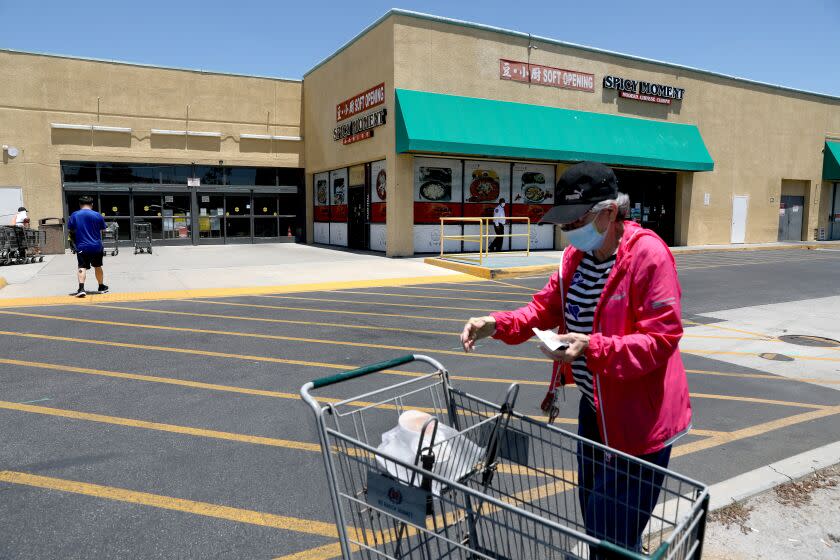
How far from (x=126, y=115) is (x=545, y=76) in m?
16.6

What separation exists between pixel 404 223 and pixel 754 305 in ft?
35.5

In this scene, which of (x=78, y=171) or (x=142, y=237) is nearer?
(x=142, y=237)

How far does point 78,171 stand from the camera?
915 inches

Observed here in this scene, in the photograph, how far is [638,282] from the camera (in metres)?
2.21

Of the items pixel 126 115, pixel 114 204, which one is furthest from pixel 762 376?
pixel 126 115

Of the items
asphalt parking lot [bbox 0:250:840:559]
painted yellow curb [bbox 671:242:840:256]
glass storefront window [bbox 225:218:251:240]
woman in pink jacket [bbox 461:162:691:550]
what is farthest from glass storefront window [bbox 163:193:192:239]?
woman in pink jacket [bbox 461:162:691:550]

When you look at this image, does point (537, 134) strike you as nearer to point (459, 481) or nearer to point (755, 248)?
point (755, 248)

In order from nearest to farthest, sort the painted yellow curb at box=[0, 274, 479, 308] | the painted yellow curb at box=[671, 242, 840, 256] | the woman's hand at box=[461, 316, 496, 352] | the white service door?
the woman's hand at box=[461, 316, 496, 352] < the painted yellow curb at box=[0, 274, 479, 308] < the painted yellow curb at box=[671, 242, 840, 256] < the white service door

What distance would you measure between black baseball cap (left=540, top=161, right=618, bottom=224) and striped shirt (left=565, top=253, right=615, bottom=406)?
11.2 inches

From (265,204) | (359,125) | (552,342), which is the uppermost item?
(359,125)

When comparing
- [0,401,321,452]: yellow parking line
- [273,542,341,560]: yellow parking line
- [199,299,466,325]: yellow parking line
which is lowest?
[273,542,341,560]: yellow parking line

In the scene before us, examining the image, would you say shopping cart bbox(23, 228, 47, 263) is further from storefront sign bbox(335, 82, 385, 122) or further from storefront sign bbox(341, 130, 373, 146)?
storefront sign bbox(335, 82, 385, 122)

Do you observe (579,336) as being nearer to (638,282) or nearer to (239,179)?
(638,282)

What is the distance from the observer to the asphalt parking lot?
3.34m
